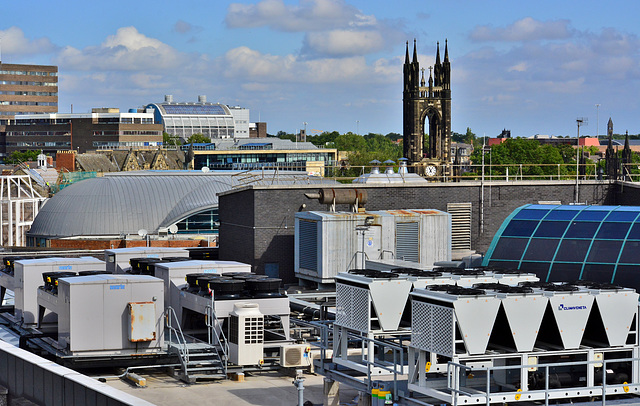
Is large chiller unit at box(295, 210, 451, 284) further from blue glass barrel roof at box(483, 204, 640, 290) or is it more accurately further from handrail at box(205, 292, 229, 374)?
handrail at box(205, 292, 229, 374)

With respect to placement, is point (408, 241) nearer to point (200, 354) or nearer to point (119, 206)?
point (200, 354)

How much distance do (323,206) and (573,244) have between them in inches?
787

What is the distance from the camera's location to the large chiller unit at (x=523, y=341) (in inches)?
946

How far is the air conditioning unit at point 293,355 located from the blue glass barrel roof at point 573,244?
31.9 feet

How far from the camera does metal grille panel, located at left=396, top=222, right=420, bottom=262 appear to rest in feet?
171

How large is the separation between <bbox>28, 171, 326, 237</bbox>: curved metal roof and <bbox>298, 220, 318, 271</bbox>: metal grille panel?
25.1 m

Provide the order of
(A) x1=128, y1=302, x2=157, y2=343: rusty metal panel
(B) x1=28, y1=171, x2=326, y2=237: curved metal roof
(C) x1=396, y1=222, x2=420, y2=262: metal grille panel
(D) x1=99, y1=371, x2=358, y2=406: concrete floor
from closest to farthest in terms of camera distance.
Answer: (D) x1=99, y1=371, x2=358, y2=406: concrete floor → (A) x1=128, y1=302, x2=157, y2=343: rusty metal panel → (C) x1=396, y1=222, x2=420, y2=262: metal grille panel → (B) x1=28, y1=171, x2=326, y2=237: curved metal roof

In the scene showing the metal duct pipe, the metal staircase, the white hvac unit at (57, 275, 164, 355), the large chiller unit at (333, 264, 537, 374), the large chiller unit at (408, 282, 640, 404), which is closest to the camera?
the large chiller unit at (408, 282, 640, 404)

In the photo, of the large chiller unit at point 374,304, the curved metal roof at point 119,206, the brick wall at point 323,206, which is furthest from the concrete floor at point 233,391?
the curved metal roof at point 119,206

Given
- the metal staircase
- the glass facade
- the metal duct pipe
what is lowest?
the metal staircase

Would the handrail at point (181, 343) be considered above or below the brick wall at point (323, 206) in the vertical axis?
below

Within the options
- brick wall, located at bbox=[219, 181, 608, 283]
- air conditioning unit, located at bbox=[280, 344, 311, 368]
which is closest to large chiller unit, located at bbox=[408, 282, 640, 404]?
air conditioning unit, located at bbox=[280, 344, 311, 368]

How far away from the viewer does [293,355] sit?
115 ft

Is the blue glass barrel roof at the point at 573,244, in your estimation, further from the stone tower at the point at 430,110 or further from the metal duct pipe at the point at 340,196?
the stone tower at the point at 430,110
